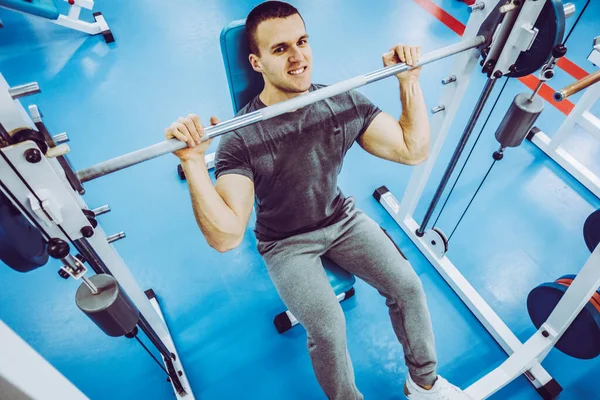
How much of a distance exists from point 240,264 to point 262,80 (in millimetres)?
1068

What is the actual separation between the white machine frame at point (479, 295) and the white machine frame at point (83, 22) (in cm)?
309

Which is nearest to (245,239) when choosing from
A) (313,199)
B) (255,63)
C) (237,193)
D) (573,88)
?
(313,199)

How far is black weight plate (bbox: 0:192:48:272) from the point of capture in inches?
34.4

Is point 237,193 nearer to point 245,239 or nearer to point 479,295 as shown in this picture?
point 245,239

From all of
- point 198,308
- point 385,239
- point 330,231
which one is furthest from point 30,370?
point 198,308

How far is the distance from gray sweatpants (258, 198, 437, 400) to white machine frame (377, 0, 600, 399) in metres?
0.48

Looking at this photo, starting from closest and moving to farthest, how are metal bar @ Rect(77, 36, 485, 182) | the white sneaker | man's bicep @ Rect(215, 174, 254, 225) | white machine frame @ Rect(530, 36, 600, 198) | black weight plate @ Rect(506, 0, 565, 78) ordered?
metal bar @ Rect(77, 36, 485, 182), black weight plate @ Rect(506, 0, 565, 78), man's bicep @ Rect(215, 174, 254, 225), the white sneaker, white machine frame @ Rect(530, 36, 600, 198)

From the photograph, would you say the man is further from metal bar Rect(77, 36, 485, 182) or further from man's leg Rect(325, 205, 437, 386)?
metal bar Rect(77, 36, 485, 182)

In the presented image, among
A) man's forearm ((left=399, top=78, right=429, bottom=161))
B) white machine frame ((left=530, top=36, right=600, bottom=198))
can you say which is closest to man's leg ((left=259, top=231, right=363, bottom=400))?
man's forearm ((left=399, top=78, right=429, bottom=161))

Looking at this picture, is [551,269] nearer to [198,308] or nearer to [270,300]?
[270,300]

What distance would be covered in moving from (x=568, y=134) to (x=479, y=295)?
1339 millimetres

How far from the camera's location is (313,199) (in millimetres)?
1601

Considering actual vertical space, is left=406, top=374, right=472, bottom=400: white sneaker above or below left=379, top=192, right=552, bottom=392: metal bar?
above

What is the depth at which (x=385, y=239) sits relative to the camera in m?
1.68
